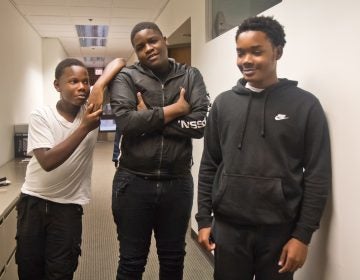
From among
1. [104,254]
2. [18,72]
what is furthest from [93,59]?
[104,254]

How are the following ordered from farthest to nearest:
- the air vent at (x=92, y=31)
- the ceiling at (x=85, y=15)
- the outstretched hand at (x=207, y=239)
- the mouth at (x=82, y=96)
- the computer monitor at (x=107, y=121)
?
the air vent at (x=92, y=31) < the ceiling at (x=85, y=15) < the computer monitor at (x=107, y=121) < the mouth at (x=82, y=96) < the outstretched hand at (x=207, y=239)

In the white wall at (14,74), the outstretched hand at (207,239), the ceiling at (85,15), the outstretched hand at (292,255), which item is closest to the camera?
the outstretched hand at (292,255)

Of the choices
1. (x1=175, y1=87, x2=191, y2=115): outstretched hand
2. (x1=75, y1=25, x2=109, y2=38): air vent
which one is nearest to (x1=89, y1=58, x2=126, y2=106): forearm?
(x1=175, y1=87, x2=191, y2=115): outstretched hand

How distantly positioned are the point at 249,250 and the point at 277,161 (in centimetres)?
Answer: 34

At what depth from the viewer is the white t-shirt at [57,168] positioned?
1.64 meters

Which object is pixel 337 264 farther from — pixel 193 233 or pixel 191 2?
pixel 191 2

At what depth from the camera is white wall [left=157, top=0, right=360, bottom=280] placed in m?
1.27

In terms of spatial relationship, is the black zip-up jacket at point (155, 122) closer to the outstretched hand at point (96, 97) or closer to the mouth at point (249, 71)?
the outstretched hand at point (96, 97)

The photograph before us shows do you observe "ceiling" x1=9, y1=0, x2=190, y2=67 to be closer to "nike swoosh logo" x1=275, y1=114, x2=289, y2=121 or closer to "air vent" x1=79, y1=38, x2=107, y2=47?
"air vent" x1=79, y1=38, x2=107, y2=47

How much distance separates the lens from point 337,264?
1382 mm

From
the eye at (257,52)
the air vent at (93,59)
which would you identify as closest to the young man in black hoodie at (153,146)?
the eye at (257,52)

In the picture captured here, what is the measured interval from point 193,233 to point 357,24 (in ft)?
8.42

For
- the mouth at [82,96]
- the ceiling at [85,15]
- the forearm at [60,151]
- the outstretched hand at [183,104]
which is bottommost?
the forearm at [60,151]

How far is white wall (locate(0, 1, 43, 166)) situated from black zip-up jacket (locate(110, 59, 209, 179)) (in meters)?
2.76
